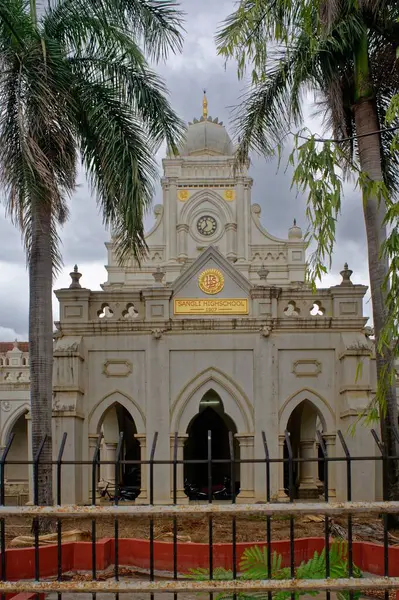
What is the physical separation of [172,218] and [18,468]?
14.9m

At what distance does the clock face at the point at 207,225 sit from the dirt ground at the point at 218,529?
26.0m

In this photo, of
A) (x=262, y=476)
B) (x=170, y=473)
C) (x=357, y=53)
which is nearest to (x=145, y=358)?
(x=170, y=473)

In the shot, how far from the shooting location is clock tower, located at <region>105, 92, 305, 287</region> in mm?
35000

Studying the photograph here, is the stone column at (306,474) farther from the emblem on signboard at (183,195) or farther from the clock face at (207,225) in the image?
the emblem on signboard at (183,195)

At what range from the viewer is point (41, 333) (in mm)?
10180

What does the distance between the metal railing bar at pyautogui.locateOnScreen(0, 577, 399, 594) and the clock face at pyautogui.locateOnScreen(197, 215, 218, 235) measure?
105ft

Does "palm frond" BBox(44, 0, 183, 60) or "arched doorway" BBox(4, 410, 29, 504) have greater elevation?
"palm frond" BBox(44, 0, 183, 60)

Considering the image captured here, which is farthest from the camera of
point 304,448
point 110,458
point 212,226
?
point 212,226

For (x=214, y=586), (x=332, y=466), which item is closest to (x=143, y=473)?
(x=332, y=466)

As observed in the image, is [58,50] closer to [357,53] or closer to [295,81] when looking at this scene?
[295,81]

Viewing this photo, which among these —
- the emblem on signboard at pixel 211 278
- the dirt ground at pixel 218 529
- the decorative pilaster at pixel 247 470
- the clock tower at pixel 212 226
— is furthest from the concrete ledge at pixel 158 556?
the clock tower at pixel 212 226

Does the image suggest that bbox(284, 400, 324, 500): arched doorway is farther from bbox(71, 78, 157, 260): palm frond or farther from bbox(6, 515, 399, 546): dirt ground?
bbox(71, 78, 157, 260): palm frond

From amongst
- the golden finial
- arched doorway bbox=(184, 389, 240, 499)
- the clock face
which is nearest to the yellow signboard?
arched doorway bbox=(184, 389, 240, 499)

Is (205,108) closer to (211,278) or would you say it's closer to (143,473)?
(211,278)
